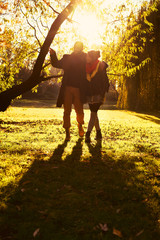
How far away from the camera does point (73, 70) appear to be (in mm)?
6117

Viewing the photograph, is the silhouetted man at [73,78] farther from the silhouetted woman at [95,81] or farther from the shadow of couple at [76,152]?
the shadow of couple at [76,152]

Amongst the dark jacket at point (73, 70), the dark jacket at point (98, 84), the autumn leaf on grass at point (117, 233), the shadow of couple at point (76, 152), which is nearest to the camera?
the autumn leaf on grass at point (117, 233)

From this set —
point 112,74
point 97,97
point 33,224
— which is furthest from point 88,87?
point 33,224

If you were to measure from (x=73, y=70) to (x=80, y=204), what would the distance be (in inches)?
147

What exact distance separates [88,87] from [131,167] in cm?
249

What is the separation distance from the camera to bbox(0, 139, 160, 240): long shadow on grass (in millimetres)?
2447

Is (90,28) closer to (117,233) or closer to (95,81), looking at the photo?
(95,81)

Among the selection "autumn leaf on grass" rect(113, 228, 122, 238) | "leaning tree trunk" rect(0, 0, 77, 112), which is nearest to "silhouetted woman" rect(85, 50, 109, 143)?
"leaning tree trunk" rect(0, 0, 77, 112)

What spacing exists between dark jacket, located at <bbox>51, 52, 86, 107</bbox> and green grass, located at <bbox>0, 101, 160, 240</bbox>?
1.41m

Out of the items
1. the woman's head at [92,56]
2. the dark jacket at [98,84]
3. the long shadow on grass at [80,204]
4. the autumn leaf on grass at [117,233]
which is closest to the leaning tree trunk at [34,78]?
the woman's head at [92,56]

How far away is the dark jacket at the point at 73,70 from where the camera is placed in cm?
607

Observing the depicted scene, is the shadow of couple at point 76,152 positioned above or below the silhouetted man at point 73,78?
below

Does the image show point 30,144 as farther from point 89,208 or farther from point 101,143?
point 89,208

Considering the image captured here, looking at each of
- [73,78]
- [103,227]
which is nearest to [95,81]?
[73,78]
